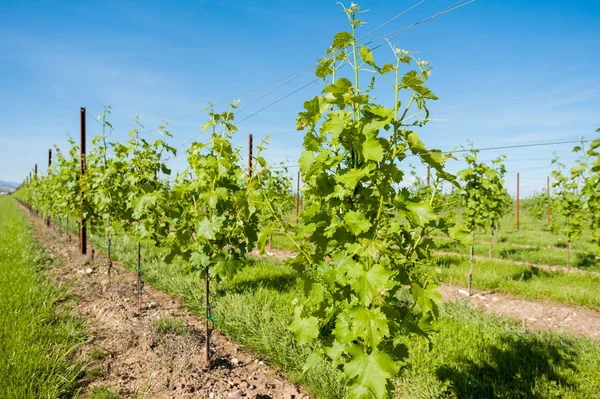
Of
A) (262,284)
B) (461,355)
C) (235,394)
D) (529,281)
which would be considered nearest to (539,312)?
(529,281)

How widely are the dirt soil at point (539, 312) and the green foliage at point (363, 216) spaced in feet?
12.4

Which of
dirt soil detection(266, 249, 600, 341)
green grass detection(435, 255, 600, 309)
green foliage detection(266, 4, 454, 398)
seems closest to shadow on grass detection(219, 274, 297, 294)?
dirt soil detection(266, 249, 600, 341)

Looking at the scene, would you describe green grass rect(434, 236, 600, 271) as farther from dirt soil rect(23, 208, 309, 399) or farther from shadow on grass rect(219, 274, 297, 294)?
dirt soil rect(23, 208, 309, 399)

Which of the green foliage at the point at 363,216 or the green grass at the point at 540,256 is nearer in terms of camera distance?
the green foliage at the point at 363,216

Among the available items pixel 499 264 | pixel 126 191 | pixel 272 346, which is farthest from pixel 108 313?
pixel 499 264

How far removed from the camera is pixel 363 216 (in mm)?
1798

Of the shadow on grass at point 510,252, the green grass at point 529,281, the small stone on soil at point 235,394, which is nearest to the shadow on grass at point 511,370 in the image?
the small stone on soil at point 235,394

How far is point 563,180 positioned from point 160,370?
309 inches

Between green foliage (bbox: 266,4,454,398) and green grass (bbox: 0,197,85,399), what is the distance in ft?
8.42

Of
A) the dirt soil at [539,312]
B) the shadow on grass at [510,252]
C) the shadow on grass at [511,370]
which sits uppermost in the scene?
the shadow on grass at [510,252]

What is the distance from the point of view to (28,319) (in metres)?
4.09

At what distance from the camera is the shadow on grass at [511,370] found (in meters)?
2.95

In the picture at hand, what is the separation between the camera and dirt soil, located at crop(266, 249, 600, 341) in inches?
→ 197

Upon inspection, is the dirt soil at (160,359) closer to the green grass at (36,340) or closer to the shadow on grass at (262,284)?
the green grass at (36,340)
